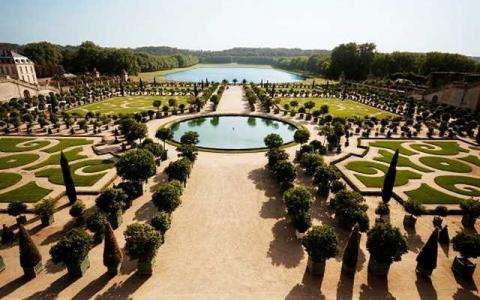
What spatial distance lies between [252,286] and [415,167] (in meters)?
30.5

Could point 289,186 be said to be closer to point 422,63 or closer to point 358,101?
point 358,101

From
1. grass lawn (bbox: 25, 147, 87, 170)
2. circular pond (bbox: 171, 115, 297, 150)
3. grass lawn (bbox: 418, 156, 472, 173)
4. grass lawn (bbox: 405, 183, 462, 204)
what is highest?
grass lawn (bbox: 418, 156, 472, 173)

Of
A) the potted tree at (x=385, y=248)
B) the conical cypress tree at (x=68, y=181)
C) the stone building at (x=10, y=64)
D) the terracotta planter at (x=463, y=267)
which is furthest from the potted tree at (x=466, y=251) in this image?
the stone building at (x=10, y=64)

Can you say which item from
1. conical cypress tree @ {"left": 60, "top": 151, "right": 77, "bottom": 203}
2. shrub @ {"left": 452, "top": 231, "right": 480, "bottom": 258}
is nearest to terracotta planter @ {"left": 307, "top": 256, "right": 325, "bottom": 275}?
shrub @ {"left": 452, "top": 231, "right": 480, "bottom": 258}

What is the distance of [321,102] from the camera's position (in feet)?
286

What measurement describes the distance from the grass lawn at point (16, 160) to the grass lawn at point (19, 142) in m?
2.86

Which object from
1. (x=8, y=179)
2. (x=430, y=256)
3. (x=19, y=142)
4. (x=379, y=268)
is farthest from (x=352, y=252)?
(x=19, y=142)

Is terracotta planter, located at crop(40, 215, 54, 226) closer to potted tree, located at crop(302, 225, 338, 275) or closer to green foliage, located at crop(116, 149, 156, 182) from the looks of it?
green foliage, located at crop(116, 149, 156, 182)

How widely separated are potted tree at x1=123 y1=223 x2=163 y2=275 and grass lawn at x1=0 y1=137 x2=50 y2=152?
33.8 m

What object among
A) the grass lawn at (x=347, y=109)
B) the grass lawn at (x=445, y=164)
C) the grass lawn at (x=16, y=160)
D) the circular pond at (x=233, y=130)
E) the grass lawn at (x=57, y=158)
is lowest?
the circular pond at (x=233, y=130)

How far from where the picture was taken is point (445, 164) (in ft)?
134

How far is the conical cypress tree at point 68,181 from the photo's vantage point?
93.0 feet

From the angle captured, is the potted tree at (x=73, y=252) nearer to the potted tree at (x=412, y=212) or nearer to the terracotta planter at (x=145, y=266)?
the terracotta planter at (x=145, y=266)

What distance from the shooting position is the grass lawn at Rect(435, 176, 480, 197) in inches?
1297
